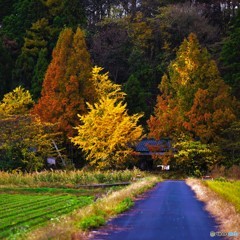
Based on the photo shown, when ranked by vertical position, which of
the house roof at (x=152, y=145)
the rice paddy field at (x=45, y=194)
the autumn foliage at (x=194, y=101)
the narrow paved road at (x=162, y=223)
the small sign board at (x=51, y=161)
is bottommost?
the rice paddy field at (x=45, y=194)

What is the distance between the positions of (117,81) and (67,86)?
1493 centimetres

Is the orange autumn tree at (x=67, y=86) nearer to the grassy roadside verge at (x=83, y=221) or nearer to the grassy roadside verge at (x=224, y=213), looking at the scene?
the grassy roadside verge at (x=83, y=221)

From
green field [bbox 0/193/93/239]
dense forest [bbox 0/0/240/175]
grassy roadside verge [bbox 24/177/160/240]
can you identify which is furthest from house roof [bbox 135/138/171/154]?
grassy roadside verge [bbox 24/177/160/240]

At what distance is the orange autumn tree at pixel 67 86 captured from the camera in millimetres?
48625

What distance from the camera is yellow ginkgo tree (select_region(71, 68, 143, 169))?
44.1 meters

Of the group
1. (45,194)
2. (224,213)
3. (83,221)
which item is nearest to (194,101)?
(45,194)

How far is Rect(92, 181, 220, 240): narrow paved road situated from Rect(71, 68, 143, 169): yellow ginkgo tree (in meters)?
24.2

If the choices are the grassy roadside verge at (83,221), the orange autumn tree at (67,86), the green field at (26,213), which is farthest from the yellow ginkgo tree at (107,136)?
the grassy roadside verge at (83,221)

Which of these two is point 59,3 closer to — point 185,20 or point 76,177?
point 185,20

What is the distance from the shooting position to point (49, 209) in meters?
19.6

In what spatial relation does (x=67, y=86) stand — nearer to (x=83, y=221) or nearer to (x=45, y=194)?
(x=45, y=194)

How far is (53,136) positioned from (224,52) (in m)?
20.5

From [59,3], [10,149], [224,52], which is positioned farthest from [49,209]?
[59,3]

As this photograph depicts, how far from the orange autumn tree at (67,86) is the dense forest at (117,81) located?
0.10m
